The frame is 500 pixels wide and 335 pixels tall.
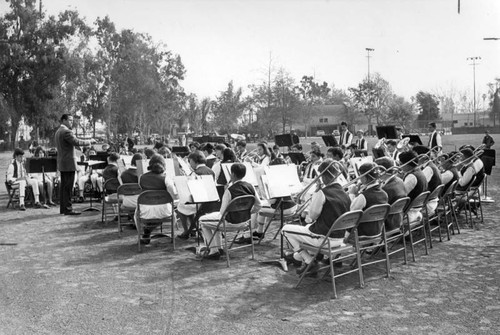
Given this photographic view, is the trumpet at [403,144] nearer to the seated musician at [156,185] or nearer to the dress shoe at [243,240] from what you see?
the dress shoe at [243,240]

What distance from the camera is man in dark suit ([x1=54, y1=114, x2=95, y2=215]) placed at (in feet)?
37.1

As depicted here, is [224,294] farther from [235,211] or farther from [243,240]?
[243,240]

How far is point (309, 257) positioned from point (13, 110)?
45326mm

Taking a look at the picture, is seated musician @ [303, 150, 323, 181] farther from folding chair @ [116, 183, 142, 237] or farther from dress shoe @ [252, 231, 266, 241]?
folding chair @ [116, 183, 142, 237]

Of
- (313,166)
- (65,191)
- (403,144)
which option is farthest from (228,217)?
(403,144)

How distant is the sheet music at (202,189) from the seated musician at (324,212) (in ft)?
5.63

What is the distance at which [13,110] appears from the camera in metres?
45.2

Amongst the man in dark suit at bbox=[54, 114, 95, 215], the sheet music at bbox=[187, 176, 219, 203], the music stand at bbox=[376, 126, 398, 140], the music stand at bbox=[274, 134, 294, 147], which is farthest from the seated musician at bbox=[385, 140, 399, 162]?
the man in dark suit at bbox=[54, 114, 95, 215]

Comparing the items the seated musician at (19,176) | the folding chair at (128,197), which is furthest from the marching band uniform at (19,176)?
the folding chair at (128,197)

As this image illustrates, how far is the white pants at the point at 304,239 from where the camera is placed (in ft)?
19.1

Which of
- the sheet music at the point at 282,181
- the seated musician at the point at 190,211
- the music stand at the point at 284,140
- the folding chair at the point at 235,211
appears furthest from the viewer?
the music stand at the point at 284,140

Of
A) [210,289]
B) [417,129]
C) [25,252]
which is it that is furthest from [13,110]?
[417,129]

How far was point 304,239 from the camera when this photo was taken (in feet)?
19.5

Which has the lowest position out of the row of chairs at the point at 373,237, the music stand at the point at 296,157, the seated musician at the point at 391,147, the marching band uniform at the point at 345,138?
the row of chairs at the point at 373,237
